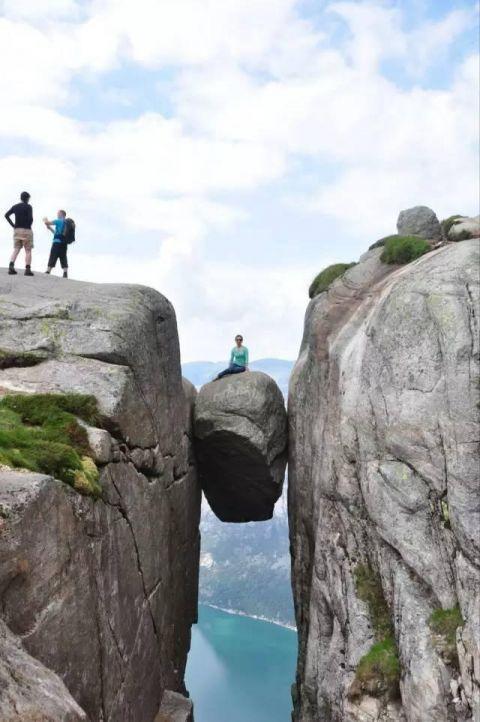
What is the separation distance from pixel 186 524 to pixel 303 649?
797cm

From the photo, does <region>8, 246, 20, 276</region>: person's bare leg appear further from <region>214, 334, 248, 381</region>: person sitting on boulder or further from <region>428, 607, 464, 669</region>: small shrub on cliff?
<region>428, 607, 464, 669</region>: small shrub on cliff

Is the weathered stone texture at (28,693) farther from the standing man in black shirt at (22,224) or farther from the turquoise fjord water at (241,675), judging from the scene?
the turquoise fjord water at (241,675)

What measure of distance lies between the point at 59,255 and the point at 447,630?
72.5 feet

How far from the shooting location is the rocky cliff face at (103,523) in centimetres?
1140

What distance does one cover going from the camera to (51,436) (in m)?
15.5

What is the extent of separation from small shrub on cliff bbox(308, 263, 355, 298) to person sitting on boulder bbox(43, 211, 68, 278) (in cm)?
1265

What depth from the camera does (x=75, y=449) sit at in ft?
51.2

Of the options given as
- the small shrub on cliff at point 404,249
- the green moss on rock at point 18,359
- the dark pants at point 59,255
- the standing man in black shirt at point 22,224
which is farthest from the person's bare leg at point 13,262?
the small shrub on cliff at point 404,249

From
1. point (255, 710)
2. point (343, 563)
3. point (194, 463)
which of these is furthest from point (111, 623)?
point (255, 710)

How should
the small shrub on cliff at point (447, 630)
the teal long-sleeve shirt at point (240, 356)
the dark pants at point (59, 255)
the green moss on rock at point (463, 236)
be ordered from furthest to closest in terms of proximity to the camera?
A: the teal long-sleeve shirt at point (240, 356) < the dark pants at point (59, 255) < the green moss on rock at point (463, 236) < the small shrub on cliff at point (447, 630)

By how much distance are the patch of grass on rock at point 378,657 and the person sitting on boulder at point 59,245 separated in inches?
749

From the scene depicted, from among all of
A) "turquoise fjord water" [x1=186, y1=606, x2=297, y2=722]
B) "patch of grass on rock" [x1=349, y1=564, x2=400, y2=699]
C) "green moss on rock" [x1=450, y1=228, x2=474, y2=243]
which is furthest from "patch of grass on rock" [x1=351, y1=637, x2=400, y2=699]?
"turquoise fjord water" [x1=186, y1=606, x2=297, y2=722]

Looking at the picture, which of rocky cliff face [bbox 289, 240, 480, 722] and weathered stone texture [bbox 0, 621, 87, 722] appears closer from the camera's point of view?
weathered stone texture [bbox 0, 621, 87, 722]

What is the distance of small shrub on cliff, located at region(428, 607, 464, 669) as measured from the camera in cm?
1588
